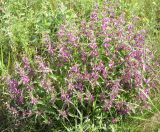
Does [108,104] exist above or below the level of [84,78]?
below

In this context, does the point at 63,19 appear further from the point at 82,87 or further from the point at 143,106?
the point at 143,106

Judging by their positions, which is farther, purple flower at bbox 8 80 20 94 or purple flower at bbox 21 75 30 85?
purple flower at bbox 8 80 20 94

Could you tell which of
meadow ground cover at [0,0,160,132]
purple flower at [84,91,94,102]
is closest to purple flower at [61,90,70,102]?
meadow ground cover at [0,0,160,132]

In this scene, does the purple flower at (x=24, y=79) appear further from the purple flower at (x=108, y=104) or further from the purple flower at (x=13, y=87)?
the purple flower at (x=108, y=104)

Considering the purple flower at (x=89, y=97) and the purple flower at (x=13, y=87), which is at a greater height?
the purple flower at (x=13, y=87)

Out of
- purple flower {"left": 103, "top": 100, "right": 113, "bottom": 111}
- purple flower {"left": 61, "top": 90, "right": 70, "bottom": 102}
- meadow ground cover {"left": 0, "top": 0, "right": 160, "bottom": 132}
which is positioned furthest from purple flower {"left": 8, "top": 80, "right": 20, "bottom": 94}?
purple flower {"left": 103, "top": 100, "right": 113, "bottom": 111}

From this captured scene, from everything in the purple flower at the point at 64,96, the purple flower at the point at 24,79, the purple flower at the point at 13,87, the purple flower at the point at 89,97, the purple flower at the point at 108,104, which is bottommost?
the purple flower at the point at 108,104

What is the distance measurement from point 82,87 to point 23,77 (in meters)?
0.50

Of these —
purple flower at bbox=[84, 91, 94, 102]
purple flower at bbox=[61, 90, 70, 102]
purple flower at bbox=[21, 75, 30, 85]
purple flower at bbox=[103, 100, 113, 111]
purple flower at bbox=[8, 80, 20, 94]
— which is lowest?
purple flower at bbox=[103, 100, 113, 111]

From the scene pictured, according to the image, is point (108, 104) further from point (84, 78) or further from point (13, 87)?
point (13, 87)

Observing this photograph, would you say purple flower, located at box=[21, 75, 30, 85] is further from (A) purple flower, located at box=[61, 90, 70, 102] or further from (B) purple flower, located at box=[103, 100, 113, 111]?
(B) purple flower, located at box=[103, 100, 113, 111]

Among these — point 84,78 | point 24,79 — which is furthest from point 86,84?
point 24,79

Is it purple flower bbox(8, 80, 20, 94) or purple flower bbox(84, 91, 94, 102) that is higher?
Result: purple flower bbox(8, 80, 20, 94)

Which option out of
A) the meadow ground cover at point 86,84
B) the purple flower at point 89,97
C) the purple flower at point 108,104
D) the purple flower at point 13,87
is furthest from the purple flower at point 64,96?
the purple flower at point 13,87
